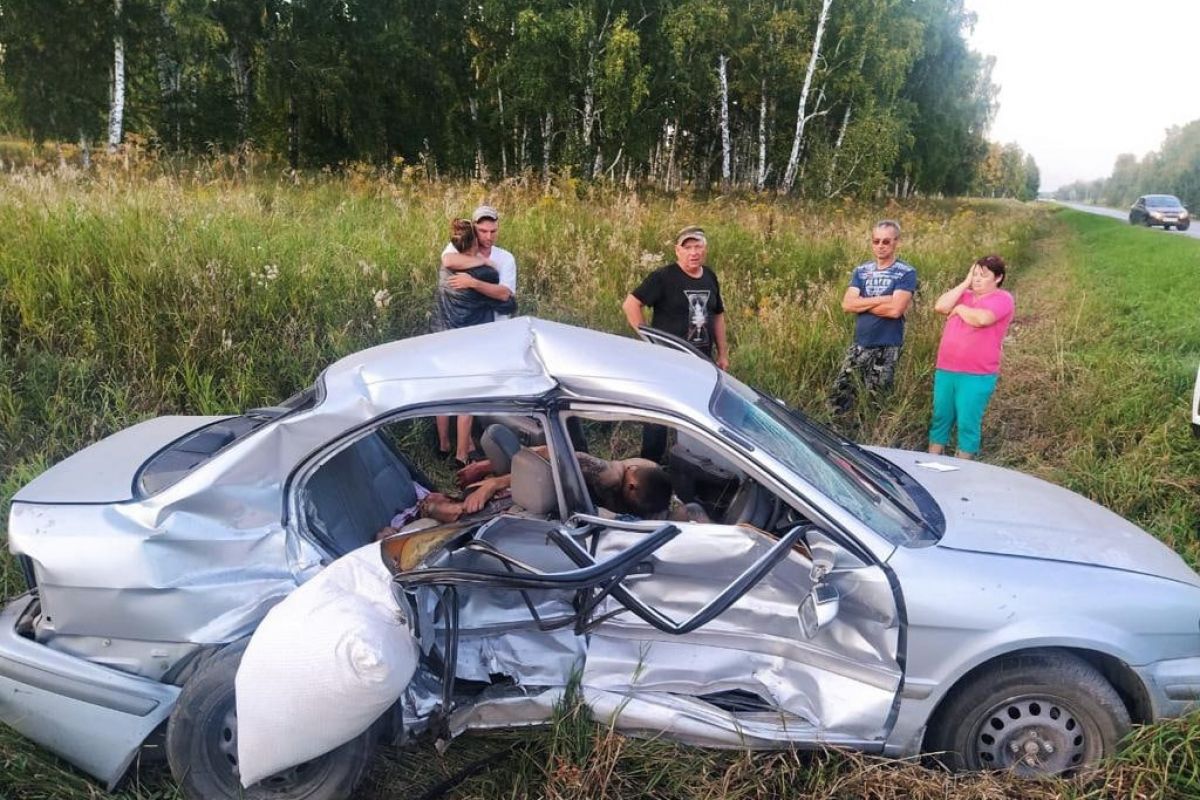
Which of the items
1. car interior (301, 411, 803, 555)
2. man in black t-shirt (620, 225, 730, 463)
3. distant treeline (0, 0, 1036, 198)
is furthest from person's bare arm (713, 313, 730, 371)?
distant treeline (0, 0, 1036, 198)

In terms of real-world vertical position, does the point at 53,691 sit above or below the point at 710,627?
below

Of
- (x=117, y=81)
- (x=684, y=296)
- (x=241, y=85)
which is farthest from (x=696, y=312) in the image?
(x=241, y=85)

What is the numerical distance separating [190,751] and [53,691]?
49cm

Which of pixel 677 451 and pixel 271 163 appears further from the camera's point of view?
pixel 271 163

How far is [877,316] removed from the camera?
539cm

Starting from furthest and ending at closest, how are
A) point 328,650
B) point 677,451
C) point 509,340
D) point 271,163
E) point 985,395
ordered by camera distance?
point 271,163, point 985,395, point 677,451, point 509,340, point 328,650

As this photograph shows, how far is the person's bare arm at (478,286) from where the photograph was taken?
5113mm

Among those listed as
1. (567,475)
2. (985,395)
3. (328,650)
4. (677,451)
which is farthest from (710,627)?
(985,395)

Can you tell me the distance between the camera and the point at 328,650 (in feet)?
7.17

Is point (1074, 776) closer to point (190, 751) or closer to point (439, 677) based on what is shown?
point (439, 677)

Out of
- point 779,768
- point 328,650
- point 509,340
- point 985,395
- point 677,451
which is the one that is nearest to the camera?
point 328,650

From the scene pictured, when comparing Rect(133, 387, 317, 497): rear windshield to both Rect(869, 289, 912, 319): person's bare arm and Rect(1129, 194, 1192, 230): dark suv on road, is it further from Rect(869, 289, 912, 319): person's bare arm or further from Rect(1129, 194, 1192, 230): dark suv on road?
Rect(1129, 194, 1192, 230): dark suv on road

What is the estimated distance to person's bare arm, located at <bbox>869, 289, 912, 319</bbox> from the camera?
5.24m

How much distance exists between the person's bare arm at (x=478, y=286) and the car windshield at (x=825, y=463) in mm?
2390
